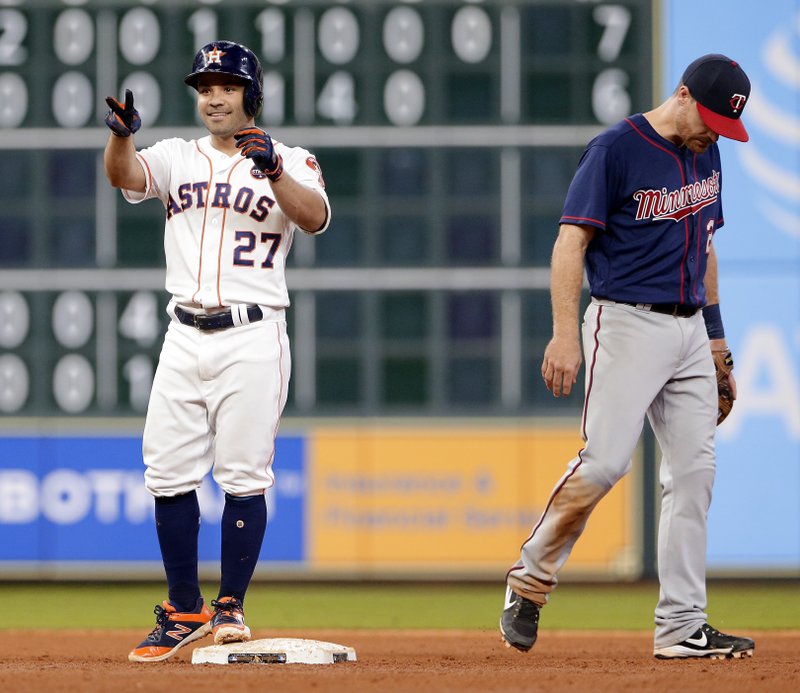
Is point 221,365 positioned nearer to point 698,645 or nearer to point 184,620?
point 184,620

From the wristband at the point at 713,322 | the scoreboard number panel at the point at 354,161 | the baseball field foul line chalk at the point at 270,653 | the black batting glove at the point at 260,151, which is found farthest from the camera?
the scoreboard number panel at the point at 354,161

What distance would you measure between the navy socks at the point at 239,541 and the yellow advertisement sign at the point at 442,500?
4693 millimetres

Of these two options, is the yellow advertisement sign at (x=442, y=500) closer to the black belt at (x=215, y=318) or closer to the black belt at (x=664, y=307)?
the black belt at (x=664, y=307)

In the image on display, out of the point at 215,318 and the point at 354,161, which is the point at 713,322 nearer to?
the point at 215,318

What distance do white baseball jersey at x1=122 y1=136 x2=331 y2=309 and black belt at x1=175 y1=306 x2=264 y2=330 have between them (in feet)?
0.09

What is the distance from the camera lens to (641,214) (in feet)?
14.9

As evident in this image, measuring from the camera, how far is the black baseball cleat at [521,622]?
4.60 meters

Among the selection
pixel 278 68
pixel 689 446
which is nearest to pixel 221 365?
pixel 689 446

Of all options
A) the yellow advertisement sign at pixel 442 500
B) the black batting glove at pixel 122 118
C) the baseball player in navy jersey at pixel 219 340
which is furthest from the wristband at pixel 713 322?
the yellow advertisement sign at pixel 442 500

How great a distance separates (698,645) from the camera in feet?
14.8

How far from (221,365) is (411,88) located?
193 inches

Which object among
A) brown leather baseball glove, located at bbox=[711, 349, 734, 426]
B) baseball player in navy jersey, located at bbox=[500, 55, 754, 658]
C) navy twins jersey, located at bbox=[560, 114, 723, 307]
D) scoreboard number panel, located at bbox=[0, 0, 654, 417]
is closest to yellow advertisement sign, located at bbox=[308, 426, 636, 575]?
→ scoreboard number panel, located at bbox=[0, 0, 654, 417]

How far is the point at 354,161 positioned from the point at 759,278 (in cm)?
258

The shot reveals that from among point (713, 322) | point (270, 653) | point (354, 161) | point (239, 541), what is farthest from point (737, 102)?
point (354, 161)
